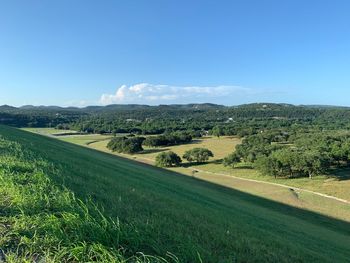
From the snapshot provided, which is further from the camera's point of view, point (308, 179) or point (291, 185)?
point (308, 179)

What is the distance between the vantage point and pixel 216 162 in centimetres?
8600

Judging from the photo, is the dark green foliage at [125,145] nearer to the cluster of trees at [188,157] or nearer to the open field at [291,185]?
the open field at [291,185]

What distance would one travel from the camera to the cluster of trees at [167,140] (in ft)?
369

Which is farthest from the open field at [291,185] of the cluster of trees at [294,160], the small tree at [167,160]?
the small tree at [167,160]

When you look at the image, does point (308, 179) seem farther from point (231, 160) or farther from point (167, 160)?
point (167, 160)

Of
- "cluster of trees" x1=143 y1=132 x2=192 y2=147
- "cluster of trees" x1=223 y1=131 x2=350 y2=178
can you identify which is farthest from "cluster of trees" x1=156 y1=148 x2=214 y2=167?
"cluster of trees" x1=143 y1=132 x2=192 y2=147

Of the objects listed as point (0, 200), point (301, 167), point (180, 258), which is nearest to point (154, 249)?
point (180, 258)

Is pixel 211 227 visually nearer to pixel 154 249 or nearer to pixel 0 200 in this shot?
pixel 154 249

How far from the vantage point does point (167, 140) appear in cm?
11750

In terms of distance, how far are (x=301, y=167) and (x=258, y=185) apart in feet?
46.6

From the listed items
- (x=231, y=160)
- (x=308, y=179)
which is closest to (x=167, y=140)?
(x=231, y=160)

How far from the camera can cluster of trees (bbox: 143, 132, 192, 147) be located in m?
112

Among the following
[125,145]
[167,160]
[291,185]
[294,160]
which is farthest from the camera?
[125,145]

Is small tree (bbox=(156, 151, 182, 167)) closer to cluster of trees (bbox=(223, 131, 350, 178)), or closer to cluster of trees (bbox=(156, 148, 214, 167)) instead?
cluster of trees (bbox=(156, 148, 214, 167))
